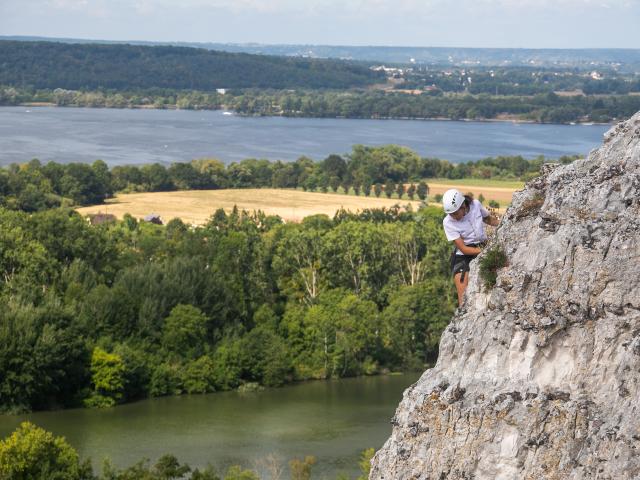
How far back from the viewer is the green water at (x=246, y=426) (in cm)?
3238

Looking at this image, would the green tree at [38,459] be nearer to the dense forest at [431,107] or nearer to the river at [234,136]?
the river at [234,136]

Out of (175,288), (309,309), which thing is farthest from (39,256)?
(309,309)

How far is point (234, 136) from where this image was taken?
137625 mm

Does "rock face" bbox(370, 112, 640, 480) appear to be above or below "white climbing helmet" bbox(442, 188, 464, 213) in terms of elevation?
below

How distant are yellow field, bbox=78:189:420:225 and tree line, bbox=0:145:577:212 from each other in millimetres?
1785

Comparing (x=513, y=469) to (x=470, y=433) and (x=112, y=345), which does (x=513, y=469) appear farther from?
(x=112, y=345)

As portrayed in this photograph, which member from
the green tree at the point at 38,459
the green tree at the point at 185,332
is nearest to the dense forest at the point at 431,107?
the green tree at the point at 185,332

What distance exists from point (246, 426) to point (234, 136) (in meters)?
103

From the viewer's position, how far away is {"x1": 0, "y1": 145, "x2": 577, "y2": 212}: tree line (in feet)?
250

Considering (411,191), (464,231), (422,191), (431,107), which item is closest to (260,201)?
(411,191)

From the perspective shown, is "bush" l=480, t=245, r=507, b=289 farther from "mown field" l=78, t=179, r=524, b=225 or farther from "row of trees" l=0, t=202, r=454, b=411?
"mown field" l=78, t=179, r=524, b=225

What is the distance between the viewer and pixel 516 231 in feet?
32.8

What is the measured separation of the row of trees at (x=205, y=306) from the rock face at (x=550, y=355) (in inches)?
1153

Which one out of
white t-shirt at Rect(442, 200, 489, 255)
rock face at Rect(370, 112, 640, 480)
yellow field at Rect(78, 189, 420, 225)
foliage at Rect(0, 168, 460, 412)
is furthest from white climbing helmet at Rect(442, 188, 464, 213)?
yellow field at Rect(78, 189, 420, 225)
